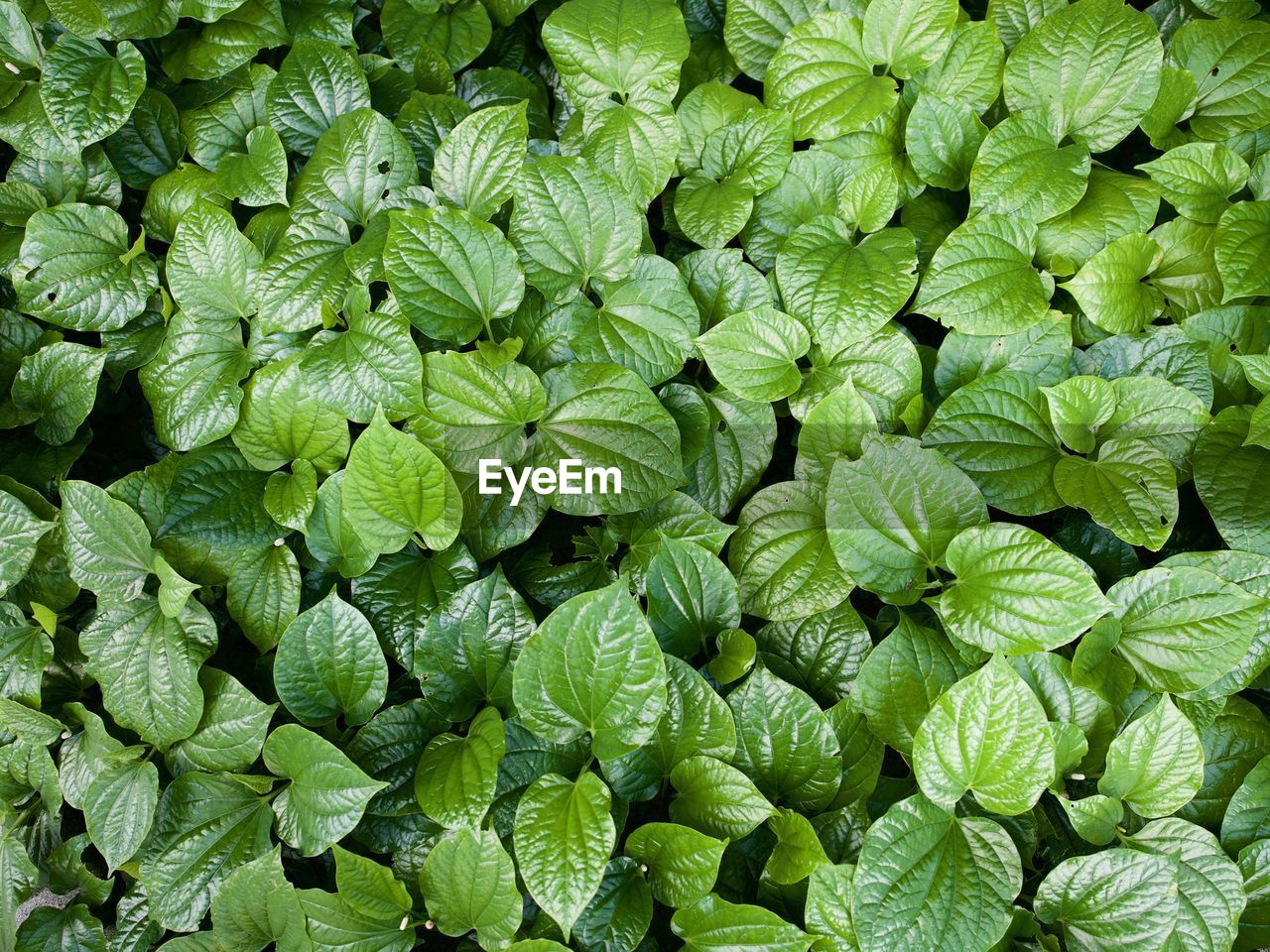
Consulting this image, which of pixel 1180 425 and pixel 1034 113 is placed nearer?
pixel 1180 425

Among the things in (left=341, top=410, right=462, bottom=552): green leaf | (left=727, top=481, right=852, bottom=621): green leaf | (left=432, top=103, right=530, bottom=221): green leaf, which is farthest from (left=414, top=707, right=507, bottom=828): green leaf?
(left=432, top=103, right=530, bottom=221): green leaf

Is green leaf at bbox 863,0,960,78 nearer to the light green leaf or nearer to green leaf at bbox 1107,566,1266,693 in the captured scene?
the light green leaf

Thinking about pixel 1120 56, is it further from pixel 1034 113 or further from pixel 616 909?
pixel 616 909

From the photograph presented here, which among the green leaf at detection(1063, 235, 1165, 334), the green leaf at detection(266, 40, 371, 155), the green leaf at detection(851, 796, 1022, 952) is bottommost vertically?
the green leaf at detection(851, 796, 1022, 952)

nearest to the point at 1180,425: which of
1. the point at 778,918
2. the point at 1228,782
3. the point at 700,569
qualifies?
the point at 1228,782

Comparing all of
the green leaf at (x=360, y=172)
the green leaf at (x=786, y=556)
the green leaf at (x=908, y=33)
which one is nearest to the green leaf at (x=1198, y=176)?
the green leaf at (x=908, y=33)

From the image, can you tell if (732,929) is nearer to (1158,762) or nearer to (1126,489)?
(1158,762)
